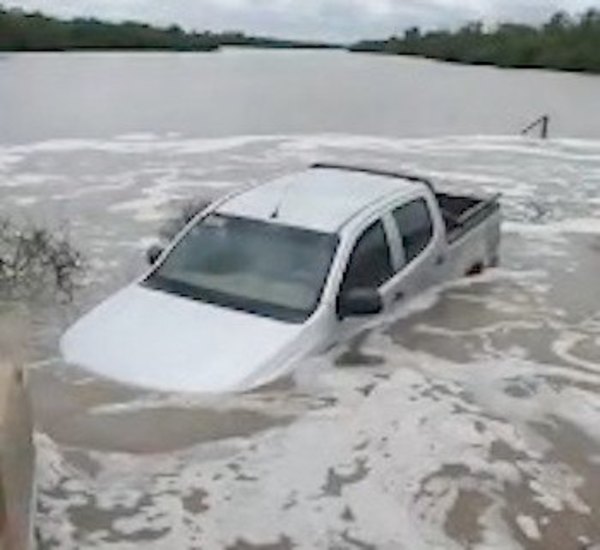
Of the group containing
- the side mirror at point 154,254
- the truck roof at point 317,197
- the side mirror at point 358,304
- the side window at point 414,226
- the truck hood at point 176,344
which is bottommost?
the truck hood at point 176,344

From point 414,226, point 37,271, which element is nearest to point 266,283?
point 414,226

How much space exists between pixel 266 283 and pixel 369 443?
1579 mm

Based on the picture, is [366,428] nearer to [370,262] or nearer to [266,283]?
[266,283]

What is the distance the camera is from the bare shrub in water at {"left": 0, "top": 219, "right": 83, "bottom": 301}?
11.7 meters

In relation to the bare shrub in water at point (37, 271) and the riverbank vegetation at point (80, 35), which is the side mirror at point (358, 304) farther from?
the riverbank vegetation at point (80, 35)

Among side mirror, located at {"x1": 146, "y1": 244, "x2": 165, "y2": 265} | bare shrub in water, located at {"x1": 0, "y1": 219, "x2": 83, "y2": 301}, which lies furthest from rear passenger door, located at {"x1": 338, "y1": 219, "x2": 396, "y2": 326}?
bare shrub in water, located at {"x1": 0, "y1": 219, "x2": 83, "y2": 301}

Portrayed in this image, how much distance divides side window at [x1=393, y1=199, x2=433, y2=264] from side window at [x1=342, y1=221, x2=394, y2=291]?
0.41m

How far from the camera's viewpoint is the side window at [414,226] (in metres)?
9.77

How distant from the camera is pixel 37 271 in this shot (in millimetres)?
12234

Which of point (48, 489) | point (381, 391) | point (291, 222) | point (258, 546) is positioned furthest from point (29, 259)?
point (258, 546)

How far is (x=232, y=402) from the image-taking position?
7465 millimetres

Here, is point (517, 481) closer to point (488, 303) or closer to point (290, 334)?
point (290, 334)

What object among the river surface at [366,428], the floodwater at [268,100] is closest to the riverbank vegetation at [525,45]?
the floodwater at [268,100]

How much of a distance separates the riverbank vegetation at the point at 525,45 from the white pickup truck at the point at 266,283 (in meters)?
69.6
